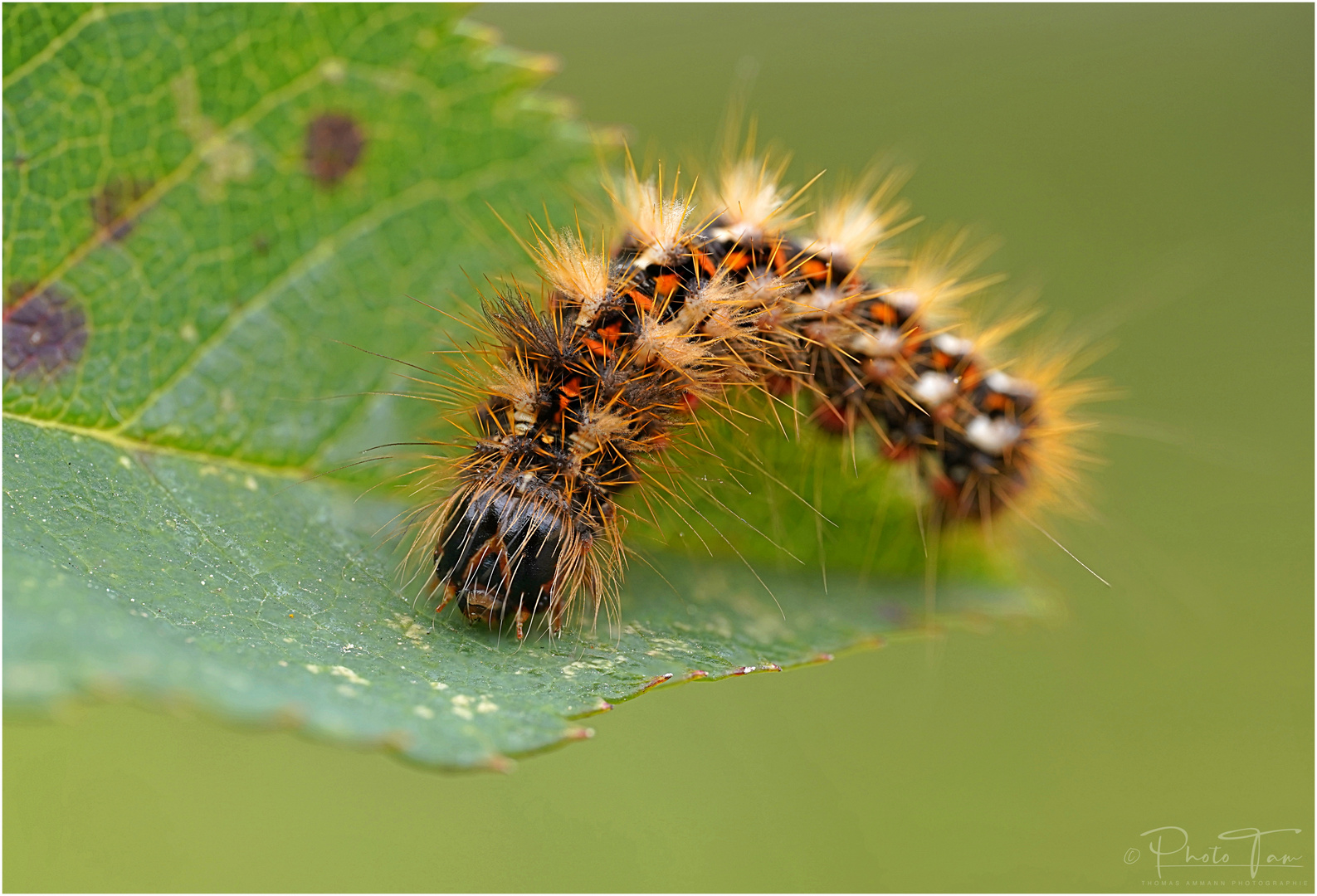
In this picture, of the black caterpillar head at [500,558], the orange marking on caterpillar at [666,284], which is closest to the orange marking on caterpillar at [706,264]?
the orange marking on caterpillar at [666,284]

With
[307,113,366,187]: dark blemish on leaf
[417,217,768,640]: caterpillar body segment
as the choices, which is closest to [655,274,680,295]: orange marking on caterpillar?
[417,217,768,640]: caterpillar body segment

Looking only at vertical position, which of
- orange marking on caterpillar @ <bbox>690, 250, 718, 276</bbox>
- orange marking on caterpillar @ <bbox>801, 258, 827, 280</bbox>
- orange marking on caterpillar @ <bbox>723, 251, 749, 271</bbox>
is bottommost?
orange marking on caterpillar @ <bbox>690, 250, 718, 276</bbox>

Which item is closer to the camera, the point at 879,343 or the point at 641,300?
the point at 641,300

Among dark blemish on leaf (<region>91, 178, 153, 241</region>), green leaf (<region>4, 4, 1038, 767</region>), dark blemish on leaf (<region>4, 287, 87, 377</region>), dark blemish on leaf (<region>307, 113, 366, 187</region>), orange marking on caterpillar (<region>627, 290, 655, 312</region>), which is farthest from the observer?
dark blemish on leaf (<region>307, 113, 366, 187</region>)

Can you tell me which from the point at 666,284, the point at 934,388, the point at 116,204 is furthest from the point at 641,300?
the point at 116,204

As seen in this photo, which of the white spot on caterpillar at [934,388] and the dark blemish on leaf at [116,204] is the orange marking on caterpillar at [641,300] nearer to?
the white spot on caterpillar at [934,388]

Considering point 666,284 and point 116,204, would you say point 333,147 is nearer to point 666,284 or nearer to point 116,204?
point 116,204

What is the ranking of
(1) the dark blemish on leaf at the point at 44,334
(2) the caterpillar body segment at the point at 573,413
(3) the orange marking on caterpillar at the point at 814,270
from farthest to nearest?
1. (3) the orange marking on caterpillar at the point at 814,270
2. (2) the caterpillar body segment at the point at 573,413
3. (1) the dark blemish on leaf at the point at 44,334

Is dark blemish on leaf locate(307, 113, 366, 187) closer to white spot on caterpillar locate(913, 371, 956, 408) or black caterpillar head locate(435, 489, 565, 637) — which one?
black caterpillar head locate(435, 489, 565, 637)
